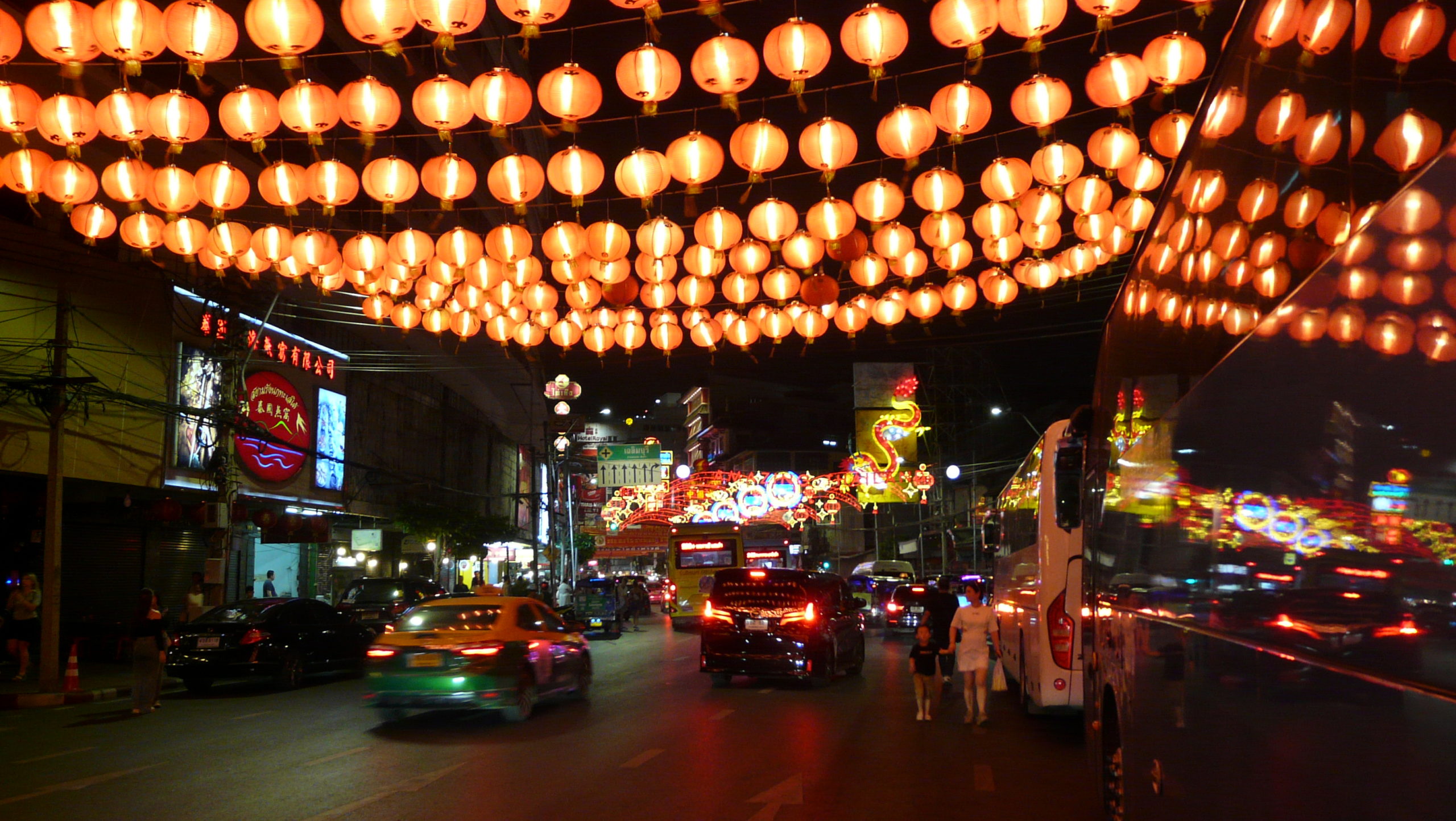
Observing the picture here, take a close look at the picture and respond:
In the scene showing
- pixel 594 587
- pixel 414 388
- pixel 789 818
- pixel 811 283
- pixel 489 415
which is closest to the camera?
pixel 789 818

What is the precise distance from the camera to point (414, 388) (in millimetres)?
40344

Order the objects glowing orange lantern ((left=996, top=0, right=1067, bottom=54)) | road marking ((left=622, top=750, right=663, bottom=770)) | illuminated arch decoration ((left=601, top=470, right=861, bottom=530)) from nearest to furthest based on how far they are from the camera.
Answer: glowing orange lantern ((left=996, top=0, right=1067, bottom=54)) < road marking ((left=622, top=750, right=663, bottom=770)) < illuminated arch decoration ((left=601, top=470, right=861, bottom=530))

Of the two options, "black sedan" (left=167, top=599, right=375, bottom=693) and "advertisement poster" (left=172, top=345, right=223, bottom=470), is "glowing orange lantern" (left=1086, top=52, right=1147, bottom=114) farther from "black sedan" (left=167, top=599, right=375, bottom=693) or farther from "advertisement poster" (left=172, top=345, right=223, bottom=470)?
"advertisement poster" (left=172, top=345, right=223, bottom=470)

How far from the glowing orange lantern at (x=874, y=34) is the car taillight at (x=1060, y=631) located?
5856 mm

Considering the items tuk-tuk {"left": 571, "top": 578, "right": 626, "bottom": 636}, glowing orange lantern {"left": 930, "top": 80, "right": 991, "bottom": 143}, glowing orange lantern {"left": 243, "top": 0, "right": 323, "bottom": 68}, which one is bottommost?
tuk-tuk {"left": 571, "top": 578, "right": 626, "bottom": 636}

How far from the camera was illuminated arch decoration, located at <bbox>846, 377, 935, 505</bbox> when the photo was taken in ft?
150

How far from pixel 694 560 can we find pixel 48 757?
A: 27569mm

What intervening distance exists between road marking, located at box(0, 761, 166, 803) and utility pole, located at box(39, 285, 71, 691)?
792 cm

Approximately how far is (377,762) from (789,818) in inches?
180

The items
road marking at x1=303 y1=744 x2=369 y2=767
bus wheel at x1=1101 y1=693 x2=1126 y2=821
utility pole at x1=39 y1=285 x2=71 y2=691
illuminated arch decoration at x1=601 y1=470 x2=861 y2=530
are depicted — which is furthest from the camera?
illuminated arch decoration at x1=601 y1=470 x2=861 y2=530

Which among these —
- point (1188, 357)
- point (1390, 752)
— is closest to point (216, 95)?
point (1188, 357)

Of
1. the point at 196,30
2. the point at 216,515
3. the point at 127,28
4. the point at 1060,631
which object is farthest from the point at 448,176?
the point at 216,515

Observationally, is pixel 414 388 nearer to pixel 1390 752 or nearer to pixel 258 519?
pixel 258 519

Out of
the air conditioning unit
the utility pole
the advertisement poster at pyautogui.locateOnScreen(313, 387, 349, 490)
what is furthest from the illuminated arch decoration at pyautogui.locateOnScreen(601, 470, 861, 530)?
the utility pole
